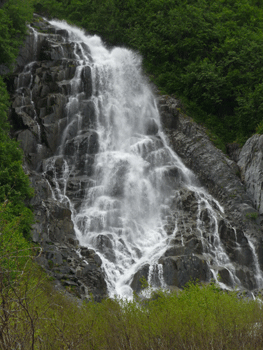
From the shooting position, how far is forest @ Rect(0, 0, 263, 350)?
8.49 metres

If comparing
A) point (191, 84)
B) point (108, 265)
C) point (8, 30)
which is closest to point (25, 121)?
point (8, 30)

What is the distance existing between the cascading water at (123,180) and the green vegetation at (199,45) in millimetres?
3972

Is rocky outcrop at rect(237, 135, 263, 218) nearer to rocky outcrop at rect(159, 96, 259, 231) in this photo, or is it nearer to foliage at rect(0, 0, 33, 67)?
rocky outcrop at rect(159, 96, 259, 231)

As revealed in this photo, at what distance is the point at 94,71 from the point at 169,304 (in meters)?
28.1

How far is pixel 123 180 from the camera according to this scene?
25016mm

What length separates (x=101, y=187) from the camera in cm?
2438

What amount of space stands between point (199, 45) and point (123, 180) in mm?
19609

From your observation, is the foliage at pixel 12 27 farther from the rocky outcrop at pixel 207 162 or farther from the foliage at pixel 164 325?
the foliage at pixel 164 325

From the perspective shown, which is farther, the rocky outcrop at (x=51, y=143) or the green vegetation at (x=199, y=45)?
the green vegetation at (x=199, y=45)

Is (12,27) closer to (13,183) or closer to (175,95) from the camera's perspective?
(175,95)

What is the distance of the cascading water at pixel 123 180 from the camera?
2017 cm

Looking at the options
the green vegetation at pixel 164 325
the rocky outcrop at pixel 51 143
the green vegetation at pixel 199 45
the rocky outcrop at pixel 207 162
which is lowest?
the rocky outcrop at pixel 51 143

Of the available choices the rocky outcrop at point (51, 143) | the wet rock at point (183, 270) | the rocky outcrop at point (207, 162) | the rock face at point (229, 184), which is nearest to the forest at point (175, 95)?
the rocky outcrop at point (51, 143)

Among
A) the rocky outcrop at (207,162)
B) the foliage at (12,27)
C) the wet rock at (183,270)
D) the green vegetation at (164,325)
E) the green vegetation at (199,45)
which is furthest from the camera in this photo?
the green vegetation at (199,45)
